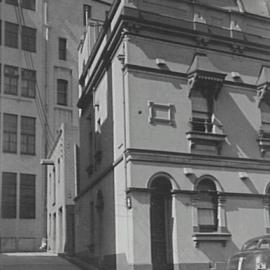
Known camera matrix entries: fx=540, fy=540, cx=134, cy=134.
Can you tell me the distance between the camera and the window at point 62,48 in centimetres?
4641

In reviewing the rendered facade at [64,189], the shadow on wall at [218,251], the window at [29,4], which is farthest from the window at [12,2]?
the shadow on wall at [218,251]

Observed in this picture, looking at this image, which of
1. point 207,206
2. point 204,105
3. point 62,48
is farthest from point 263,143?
point 62,48

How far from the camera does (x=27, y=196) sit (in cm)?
4109

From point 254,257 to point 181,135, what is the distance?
6987mm

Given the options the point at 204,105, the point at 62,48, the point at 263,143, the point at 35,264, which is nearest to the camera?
the point at 204,105

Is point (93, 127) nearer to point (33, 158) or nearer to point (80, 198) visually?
point (80, 198)

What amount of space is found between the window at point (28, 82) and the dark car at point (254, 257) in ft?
100

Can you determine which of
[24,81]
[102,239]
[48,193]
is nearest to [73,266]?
[102,239]

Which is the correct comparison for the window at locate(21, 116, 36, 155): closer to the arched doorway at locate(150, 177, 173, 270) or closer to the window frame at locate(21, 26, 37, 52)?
the window frame at locate(21, 26, 37, 52)

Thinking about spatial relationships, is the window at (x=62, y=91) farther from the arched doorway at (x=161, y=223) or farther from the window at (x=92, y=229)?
the arched doorway at (x=161, y=223)

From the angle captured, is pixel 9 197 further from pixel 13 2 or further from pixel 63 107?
pixel 13 2

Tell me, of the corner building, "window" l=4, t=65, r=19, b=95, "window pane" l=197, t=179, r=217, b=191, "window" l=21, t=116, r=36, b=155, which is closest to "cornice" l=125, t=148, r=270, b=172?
the corner building

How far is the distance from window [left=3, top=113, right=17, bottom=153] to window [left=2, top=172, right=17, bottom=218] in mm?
2043

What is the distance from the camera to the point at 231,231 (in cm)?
2048
